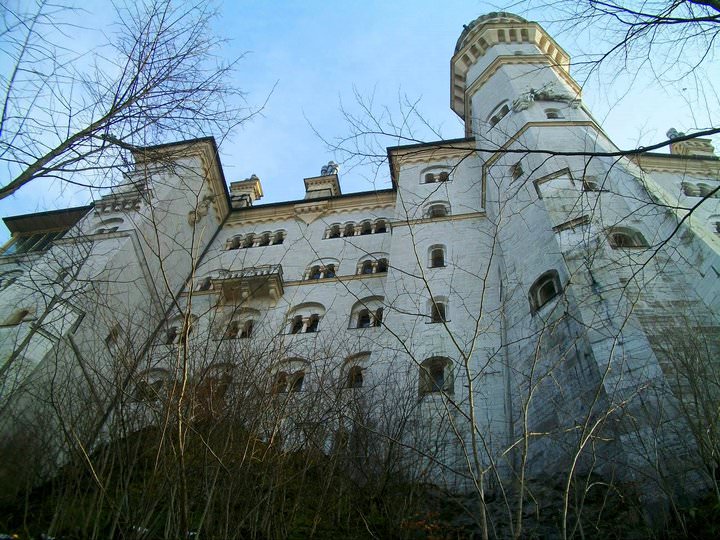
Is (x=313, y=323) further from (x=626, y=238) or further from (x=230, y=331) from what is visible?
(x=230, y=331)

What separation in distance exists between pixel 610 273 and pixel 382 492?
671 cm

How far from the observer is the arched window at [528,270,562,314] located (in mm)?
12203

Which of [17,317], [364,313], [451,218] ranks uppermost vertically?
[451,218]

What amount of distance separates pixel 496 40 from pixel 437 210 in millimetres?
11897

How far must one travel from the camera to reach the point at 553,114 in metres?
19.9

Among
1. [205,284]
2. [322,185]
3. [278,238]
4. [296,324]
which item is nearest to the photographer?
[296,324]

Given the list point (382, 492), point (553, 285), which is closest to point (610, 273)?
point (553, 285)

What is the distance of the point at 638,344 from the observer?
9.02m

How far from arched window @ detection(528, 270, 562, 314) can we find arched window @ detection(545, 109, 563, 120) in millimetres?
9234

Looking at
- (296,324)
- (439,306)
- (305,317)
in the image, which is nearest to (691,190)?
(439,306)

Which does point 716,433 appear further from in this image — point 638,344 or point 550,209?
point 550,209

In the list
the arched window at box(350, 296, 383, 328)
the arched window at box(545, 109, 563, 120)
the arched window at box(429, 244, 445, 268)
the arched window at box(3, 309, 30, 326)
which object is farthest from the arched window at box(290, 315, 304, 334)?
the arched window at box(545, 109, 563, 120)

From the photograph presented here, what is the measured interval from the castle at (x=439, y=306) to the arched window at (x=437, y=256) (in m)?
0.07

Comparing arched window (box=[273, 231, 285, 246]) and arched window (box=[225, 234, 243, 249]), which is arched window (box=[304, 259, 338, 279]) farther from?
arched window (box=[225, 234, 243, 249])
